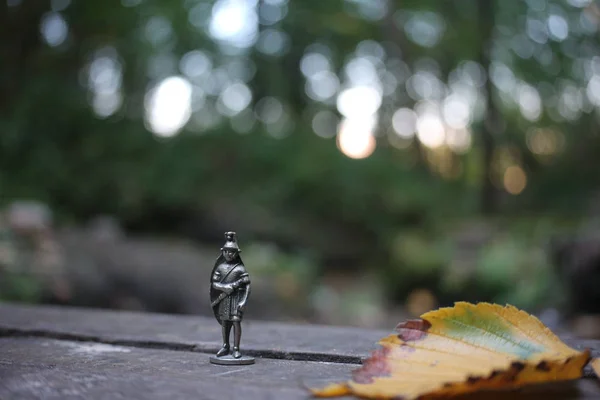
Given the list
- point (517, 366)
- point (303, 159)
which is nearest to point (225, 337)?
point (517, 366)

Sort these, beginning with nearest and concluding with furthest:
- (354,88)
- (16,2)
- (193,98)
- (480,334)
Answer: (480,334) < (16,2) < (193,98) < (354,88)

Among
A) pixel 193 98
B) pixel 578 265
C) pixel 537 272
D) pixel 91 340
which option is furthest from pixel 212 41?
pixel 91 340

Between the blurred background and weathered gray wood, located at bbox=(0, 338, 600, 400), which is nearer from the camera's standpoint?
weathered gray wood, located at bbox=(0, 338, 600, 400)

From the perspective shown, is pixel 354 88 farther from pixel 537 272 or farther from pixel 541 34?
pixel 537 272

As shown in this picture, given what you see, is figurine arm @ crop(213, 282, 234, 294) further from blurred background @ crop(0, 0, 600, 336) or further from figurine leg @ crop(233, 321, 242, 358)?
blurred background @ crop(0, 0, 600, 336)

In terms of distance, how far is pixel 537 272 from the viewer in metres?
7.19

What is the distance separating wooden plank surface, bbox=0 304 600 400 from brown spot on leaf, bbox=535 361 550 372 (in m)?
0.07

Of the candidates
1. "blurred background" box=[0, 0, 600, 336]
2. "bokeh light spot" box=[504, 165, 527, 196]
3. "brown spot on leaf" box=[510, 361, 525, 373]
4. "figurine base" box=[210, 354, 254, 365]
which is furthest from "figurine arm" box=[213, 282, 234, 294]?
"bokeh light spot" box=[504, 165, 527, 196]

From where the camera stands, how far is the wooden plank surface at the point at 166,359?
1.25 m

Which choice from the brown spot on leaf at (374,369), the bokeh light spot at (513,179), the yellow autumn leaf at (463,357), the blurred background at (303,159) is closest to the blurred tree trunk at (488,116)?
the blurred background at (303,159)

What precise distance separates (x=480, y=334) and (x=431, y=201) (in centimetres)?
1124

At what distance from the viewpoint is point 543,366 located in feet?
3.84

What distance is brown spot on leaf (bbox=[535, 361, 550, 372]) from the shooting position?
3.78 ft

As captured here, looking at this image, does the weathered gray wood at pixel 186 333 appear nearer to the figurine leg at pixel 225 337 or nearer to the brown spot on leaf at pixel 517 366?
the figurine leg at pixel 225 337
